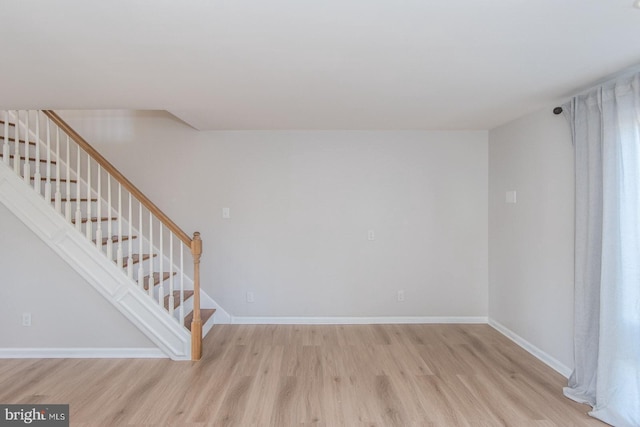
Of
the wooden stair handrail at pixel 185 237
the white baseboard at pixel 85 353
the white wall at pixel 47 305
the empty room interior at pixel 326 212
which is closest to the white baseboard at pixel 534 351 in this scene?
the empty room interior at pixel 326 212

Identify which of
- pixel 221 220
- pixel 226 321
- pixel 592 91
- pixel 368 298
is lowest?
pixel 226 321

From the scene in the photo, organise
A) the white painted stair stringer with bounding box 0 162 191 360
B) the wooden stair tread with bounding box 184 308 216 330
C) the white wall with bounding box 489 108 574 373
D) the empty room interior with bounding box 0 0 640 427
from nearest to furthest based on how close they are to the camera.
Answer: the empty room interior with bounding box 0 0 640 427 → the white wall with bounding box 489 108 574 373 → the white painted stair stringer with bounding box 0 162 191 360 → the wooden stair tread with bounding box 184 308 216 330

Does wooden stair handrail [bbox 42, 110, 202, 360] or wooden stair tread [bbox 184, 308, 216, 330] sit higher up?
wooden stair handrail [bbox 42, 110, 202, 360]

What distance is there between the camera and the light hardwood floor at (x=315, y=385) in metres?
2.21

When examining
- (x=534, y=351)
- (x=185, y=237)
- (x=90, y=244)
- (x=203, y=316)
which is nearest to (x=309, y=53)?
(x=185, y=237)

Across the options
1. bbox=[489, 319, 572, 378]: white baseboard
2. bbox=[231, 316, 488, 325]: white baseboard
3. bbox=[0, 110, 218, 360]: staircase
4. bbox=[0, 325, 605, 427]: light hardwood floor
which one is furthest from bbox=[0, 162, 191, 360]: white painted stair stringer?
bbox=[489, 319, 572, 378]: white baseboard

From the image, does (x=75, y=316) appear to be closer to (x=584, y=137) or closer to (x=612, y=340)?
(x=612, y=340)

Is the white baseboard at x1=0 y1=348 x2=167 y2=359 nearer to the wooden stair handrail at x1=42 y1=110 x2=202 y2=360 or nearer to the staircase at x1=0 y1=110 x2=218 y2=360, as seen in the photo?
the staircase at x1=0 y1=110 x2=218 y2=360

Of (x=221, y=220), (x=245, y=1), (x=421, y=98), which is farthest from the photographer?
(x=221, y=220)

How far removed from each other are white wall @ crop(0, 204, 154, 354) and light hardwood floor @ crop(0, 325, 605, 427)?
0.62 ft

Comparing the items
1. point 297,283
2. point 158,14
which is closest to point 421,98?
point 158,14

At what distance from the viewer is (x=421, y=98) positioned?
2.63 metres

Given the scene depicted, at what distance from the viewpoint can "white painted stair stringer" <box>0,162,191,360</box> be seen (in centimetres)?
292

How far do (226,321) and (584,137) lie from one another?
3856 mm
